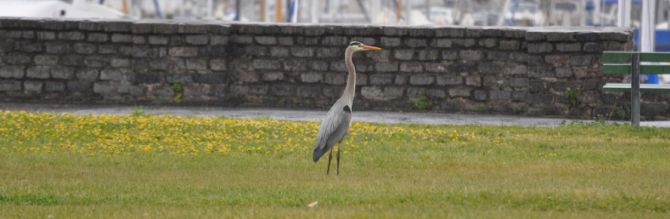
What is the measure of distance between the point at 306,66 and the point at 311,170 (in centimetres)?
868

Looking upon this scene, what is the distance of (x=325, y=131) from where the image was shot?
573 inches

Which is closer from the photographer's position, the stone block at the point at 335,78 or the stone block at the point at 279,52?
the stone block at the point at 335,78

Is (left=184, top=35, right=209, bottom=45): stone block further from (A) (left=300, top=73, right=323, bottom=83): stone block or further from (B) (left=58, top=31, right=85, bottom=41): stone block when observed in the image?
(B) (left=58, top=31, right=85, bottom=41): stone block

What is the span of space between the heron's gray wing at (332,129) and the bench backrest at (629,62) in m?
6.78

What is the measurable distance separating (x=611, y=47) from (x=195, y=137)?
24.3ft

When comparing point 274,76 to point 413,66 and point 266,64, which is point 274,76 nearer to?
point 266,64

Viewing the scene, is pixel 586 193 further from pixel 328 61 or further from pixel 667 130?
pixel 328 61

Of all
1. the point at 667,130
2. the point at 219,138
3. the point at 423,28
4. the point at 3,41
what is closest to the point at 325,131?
the point at 219,138

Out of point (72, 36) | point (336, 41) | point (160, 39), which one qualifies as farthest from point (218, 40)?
point (72, 36)

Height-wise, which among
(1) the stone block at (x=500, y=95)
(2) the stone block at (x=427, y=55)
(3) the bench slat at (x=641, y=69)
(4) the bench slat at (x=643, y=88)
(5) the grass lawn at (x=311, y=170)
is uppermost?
(2) the stone block at (x=427, y=55)

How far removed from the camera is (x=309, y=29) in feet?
79.1

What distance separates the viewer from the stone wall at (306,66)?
23375 mm

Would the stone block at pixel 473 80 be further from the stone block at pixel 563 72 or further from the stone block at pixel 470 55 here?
the stone block at pixel 563 72

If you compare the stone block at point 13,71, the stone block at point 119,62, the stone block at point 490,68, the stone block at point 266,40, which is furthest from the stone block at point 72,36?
the stone block at point 490,68
